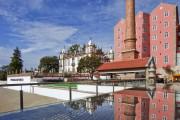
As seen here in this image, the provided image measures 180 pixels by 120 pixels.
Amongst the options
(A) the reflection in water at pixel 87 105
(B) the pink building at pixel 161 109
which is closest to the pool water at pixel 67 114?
(A) the reflection in water at pixel 87 105

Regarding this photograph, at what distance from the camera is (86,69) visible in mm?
66938

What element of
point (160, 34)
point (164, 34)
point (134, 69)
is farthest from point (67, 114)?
point (160, 34)

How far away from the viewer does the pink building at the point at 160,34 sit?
1676 inches

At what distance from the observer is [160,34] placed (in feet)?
147

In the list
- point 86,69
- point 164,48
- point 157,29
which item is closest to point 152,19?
point 157,29

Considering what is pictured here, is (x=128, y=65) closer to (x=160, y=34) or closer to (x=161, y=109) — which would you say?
(x=160, y=34)

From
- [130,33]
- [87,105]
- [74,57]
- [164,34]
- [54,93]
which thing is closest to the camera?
[87,105]

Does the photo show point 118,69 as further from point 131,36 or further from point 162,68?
point 162,68

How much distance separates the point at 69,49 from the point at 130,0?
6286 centimetres

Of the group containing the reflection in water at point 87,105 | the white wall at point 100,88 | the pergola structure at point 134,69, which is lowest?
the white wall at point 100,88

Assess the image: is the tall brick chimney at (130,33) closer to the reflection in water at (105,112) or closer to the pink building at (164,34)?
the pink building at (164,34)

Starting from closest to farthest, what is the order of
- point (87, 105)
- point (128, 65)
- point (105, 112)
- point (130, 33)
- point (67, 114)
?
point (67, 114) < point (105, 112) < point (87, 105) < point (128, 65) < point (130, 33)

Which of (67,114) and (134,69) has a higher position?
(134,69)

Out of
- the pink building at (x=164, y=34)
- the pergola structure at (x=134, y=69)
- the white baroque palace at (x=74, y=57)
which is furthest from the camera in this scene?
the white baroque palace at (x=74, y=57)
